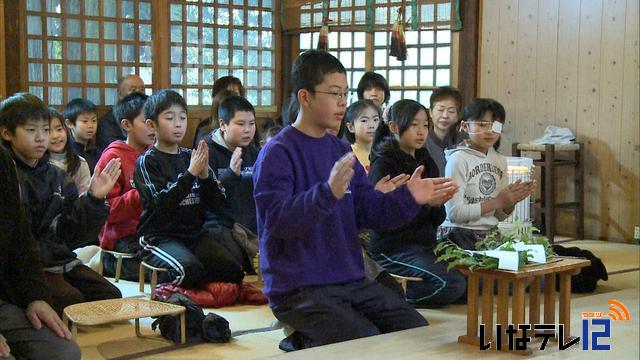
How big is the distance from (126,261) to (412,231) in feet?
5.00

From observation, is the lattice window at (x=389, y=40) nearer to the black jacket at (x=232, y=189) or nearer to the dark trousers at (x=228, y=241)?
the black jacket at (x=232, y=189)

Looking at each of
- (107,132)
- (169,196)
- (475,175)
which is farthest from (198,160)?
(107,132)

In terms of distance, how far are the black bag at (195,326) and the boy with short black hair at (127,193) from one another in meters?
0.97

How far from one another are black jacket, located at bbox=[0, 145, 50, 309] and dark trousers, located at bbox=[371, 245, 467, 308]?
1935 mm

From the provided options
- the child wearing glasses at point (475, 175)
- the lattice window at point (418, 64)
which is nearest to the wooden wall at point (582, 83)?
the lattice window at point (418, 64)

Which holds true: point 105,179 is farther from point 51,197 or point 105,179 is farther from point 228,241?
point 228,241

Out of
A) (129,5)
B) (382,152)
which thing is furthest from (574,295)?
(129,5)

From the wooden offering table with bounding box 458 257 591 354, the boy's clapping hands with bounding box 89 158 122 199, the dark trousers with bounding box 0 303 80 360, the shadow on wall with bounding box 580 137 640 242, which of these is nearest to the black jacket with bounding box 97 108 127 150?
the boy's clapping hands with bounding box 89 158 122 199

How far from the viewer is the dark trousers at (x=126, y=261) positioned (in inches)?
180

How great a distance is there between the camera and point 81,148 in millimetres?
5453

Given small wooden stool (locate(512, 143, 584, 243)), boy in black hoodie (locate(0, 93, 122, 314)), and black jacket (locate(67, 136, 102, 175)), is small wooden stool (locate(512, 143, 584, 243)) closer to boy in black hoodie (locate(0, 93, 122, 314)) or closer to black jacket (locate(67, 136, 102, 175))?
black jacket (locate(67, 136, 102, 175))

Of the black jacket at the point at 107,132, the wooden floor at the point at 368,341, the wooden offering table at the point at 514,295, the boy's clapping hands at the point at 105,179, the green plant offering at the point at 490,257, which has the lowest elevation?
the wooden floor at the point at 368,341

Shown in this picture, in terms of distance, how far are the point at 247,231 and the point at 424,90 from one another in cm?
293

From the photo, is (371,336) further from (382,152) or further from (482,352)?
(382,152)
